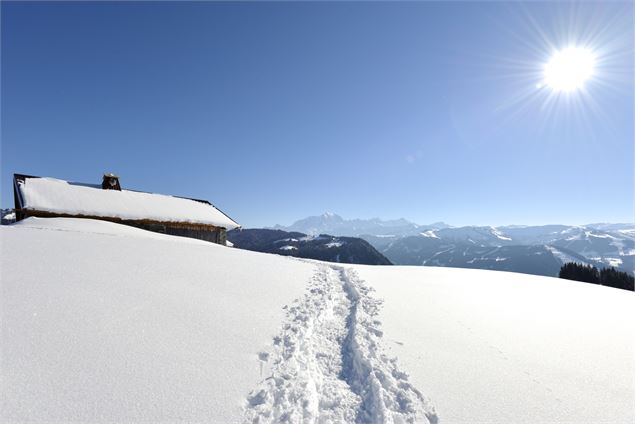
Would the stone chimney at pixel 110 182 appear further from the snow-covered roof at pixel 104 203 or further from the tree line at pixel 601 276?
the tree line at pixel 601 276

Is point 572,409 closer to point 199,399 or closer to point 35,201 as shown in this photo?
point 199,399

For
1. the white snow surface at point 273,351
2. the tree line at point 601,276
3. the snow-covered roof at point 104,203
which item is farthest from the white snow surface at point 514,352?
the tree line at point 601,276

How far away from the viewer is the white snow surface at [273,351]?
3.77 metres

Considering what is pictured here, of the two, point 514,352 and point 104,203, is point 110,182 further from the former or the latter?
point 514,352

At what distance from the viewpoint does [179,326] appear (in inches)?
217

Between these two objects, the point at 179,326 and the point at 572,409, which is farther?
the point at 179,326

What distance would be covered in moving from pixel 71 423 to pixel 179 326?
7.74 ft

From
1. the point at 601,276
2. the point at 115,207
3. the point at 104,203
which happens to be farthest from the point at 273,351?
the point at 601,276

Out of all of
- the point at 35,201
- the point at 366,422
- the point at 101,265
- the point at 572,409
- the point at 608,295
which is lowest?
the point at 366,422

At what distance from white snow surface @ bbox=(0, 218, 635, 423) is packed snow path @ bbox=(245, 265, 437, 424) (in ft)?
0.09

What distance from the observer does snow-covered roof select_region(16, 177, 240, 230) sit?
18.1 m

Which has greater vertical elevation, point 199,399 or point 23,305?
point 23,305

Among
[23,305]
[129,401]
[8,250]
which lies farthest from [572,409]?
[8,250]

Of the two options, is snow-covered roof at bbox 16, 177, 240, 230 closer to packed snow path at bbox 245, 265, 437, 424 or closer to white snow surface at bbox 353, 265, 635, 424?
packed snow path at bbox 245, 265, 437, 424
